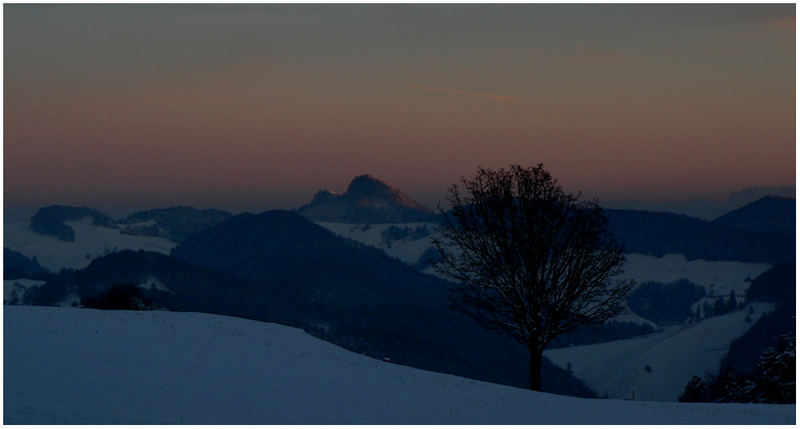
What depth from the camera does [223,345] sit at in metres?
40.2

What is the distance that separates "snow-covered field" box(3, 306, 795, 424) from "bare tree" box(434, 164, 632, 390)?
5417mm

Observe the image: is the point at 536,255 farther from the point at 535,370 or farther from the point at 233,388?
the point at 233,388

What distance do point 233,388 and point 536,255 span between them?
652 inches

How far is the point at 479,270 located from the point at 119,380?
751 inches

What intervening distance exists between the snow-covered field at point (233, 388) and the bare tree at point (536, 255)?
5417 mm

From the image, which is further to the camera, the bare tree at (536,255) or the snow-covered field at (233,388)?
the bare tree at (536,255)

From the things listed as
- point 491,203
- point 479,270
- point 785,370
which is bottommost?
point 785,370

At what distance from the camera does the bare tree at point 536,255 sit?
42031 mm

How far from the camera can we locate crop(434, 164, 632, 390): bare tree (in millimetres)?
42031

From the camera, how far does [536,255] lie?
41.8 metres

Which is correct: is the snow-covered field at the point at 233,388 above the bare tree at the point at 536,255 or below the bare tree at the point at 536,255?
below

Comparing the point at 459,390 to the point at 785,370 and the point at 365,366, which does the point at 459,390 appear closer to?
the point at 365,366

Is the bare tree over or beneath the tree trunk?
over

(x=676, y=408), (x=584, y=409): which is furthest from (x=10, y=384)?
(x=676, y=408)
